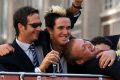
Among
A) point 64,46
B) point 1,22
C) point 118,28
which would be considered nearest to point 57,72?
point 64,46

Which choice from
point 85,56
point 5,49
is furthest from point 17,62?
point 85,56

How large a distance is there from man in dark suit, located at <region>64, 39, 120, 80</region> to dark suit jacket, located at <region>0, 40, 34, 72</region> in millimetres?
376

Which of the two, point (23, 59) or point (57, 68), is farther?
point (23, 59)

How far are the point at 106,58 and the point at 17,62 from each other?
87 centimetres

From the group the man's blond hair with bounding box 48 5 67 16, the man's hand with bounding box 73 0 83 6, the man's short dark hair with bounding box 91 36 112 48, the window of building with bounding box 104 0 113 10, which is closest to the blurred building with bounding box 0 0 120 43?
the window of building with bounding box 104 0 113 10

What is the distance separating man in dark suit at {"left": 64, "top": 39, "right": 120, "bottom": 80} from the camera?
5.37 meters

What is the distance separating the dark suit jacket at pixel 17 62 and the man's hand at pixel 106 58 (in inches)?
26.5

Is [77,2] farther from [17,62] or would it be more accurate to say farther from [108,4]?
[108,4]

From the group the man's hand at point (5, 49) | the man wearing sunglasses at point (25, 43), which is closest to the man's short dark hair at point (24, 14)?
the man wearing sunglasses at point (25, 43)

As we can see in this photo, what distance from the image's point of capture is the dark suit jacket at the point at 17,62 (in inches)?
224

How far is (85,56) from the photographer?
5.52 meters

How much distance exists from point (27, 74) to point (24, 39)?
93 centimetres

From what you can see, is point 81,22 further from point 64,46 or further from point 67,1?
point 64,46

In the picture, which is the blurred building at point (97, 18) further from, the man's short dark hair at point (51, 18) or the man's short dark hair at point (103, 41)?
the man's short dark hair at point (51, 18)
